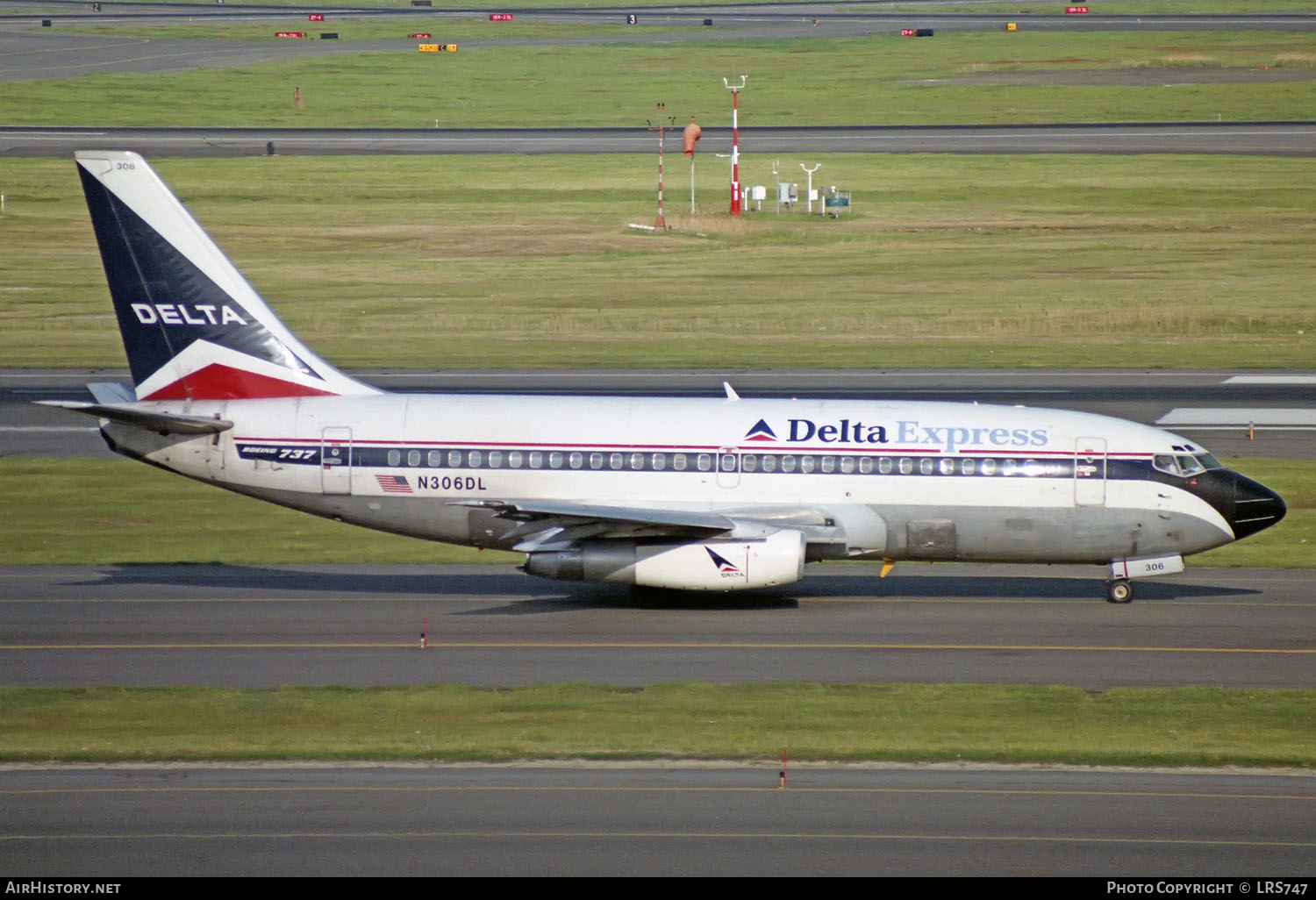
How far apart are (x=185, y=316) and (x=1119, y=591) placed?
20.9 m

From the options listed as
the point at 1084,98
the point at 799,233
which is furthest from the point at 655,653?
the point at 1084,98

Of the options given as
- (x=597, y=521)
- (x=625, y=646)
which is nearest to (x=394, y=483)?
(x=597, y=521)

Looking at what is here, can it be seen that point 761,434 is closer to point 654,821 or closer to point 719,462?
point 719,462

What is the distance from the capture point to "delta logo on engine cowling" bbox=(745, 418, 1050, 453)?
107ft

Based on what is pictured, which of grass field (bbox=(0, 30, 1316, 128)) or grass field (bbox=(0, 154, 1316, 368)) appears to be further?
grass field (bbox=(0, 30, 1316, 128))

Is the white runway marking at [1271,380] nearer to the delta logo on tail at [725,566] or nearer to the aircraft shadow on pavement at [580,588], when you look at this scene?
the aircraft shadow on pavement at [580,588]

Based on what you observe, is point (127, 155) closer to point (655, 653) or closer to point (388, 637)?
point (388, 637)

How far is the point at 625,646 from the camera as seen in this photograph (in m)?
29.8

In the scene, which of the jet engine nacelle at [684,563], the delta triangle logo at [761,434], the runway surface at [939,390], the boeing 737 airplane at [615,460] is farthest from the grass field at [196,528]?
the delta triangle logo at [761,434]

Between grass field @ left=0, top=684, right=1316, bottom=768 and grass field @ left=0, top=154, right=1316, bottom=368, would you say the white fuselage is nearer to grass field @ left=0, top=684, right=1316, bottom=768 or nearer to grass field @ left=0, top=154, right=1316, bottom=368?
grass field @ left=0, top=684, right=1316, bottom=768

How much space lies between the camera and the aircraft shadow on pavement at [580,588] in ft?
111

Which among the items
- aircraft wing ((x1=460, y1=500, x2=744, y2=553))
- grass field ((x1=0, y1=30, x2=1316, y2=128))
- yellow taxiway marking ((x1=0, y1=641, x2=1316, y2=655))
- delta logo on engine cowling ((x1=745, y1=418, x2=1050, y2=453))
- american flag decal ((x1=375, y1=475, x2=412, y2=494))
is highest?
grass field ((x1=0, y1=30, x2=1316, y2=128))

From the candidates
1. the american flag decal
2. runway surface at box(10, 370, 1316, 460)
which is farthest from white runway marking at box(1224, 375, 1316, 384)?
the american flag decal

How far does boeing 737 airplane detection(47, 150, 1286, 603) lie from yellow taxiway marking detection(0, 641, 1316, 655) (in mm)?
2129
